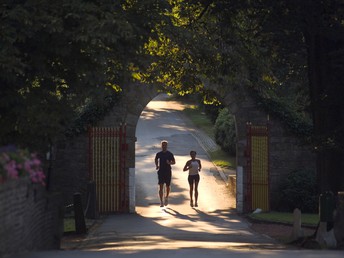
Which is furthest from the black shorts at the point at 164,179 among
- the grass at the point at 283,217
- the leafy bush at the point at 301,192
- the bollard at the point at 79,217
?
the bollard at the point at 79,217

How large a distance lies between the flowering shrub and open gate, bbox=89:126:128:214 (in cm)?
1155

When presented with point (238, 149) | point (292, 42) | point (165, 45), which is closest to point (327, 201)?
point (292, 42)

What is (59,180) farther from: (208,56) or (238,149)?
(208,56)

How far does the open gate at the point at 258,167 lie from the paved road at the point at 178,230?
2.74 feet

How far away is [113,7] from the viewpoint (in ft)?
39.5

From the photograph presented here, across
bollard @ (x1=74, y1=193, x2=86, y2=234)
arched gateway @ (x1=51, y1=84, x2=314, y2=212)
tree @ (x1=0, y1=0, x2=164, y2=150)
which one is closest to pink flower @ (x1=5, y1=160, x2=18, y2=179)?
tree @ (x1=0, y1=0, x2=164, y2=150)

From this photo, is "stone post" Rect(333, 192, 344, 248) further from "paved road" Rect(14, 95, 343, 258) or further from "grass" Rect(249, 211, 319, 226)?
"grass" Rect(249, 211, 319, 226)

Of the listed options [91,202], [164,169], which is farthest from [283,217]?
[91,202]

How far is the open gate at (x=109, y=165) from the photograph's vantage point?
69.3ft

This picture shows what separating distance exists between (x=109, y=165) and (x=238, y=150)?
3.68 meters

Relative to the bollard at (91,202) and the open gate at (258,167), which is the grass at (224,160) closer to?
the open gate at (258,167)

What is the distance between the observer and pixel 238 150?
21750mm

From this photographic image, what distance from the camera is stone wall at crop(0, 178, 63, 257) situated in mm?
8812

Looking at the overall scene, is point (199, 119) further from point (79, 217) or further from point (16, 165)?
point (16, 165)
